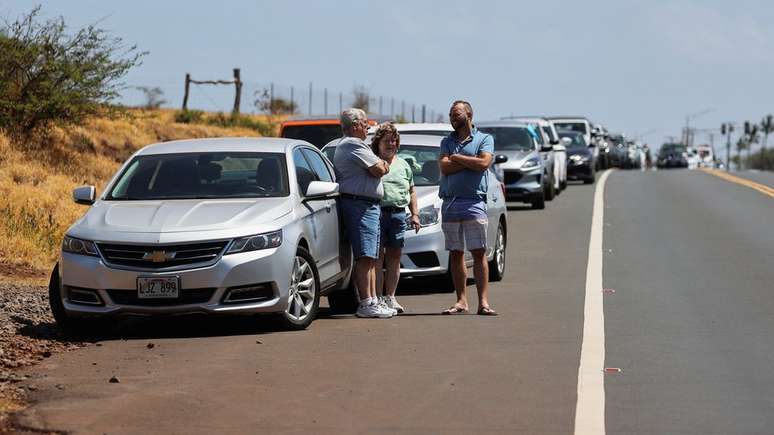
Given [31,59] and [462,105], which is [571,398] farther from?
[31,59]

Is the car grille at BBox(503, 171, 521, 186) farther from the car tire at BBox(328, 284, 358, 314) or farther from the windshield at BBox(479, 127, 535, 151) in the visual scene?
the car tire at BBox(328, 284, 358, 314)

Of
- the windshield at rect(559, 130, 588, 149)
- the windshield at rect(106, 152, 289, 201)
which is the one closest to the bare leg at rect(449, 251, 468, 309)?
the windshield at rect(106, 152, 289, 201)

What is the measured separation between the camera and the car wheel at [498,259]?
16.5 m

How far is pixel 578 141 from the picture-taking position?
1757 inches

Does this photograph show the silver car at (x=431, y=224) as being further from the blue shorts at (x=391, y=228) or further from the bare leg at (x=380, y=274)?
the blue shorts at (x=391, y=228)

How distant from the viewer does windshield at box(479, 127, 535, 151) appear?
1222 inches

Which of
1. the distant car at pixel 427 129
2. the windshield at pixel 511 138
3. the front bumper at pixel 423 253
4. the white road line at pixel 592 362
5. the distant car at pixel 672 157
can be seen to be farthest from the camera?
the distant car at pixel 672 157

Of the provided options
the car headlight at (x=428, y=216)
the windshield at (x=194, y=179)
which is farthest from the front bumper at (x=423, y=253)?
the windshield at (x=194, y=179)

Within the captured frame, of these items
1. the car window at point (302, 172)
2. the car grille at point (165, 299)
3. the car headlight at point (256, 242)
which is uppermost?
the car window at point (302, 172)

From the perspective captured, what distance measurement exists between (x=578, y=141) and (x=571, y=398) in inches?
1417

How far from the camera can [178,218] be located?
1216 centimetres

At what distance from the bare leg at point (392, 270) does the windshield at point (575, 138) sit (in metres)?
30.0

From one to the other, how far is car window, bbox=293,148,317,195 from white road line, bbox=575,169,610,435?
99.7 inches

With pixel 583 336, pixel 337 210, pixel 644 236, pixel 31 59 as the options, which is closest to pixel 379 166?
pixel 337 210
